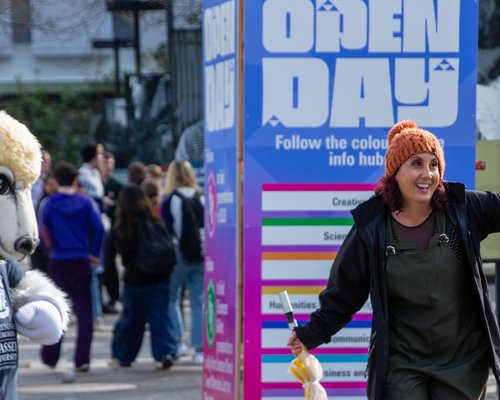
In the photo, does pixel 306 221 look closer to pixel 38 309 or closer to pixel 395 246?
pixel 395 246

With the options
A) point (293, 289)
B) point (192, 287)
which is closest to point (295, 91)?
point (293, 289)

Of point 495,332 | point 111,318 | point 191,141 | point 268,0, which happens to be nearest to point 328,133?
point 268,0

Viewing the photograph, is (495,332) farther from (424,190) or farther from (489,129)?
(489,129)

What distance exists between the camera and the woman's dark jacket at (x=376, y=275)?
5832 mm

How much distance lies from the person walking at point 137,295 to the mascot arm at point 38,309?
20.1 ft


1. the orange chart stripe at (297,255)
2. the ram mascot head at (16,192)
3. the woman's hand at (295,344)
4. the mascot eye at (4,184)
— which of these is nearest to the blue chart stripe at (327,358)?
the orange chart stripe at (297,255)

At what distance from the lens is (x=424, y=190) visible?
233 inches

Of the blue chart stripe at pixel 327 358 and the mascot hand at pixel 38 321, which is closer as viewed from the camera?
the mascot hand at pixel 38 321

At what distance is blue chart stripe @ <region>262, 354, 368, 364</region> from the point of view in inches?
299

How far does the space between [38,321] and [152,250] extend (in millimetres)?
6282

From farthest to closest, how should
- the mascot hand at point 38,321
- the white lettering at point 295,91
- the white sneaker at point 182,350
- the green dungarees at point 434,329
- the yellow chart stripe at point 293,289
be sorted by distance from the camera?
the white sneaker at point 182,350 → the yellow chart stripe at point 293,289 → the white lettering at point 295,91 → the mascot hand at point 38,321 → the green dungarees at point 434,329

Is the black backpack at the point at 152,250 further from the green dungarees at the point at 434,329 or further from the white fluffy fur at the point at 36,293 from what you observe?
the green dungarees at the point at 434,329

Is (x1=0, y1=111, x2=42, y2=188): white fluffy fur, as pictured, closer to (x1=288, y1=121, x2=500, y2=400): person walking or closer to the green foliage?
(x1=288, y1=121, x2=500, y2=400): person walking

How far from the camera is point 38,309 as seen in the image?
5953mm
